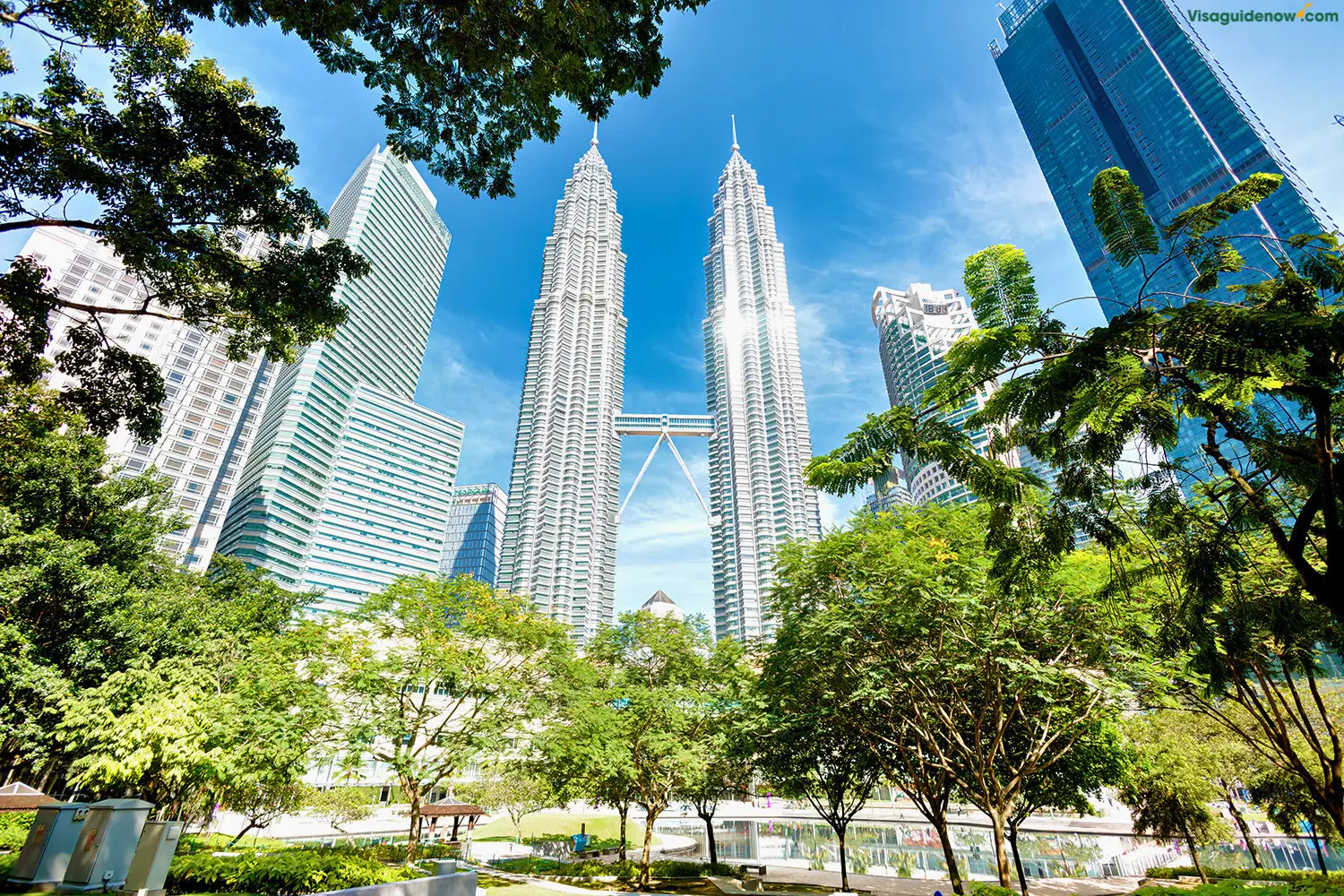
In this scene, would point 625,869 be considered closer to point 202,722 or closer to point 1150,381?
point 202,722

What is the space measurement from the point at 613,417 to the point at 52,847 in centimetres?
15238

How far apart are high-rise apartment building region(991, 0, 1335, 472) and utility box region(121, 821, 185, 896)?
120 metres

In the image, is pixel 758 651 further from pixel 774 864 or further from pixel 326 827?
pixel 326 827

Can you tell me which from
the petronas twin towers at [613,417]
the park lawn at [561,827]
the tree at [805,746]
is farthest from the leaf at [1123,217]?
the petronas twin towers at [613,417]

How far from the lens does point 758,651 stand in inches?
900

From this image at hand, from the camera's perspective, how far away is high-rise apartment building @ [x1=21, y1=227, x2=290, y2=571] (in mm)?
91250

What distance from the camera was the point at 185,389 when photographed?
9569 cm

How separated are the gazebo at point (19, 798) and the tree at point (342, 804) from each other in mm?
19282

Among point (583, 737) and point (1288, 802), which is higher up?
point (583, 737)

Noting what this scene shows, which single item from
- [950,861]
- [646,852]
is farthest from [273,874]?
[950,861]

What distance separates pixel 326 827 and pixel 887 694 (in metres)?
48.9

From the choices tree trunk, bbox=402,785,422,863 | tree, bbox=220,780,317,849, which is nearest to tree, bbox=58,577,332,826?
tree, bbox=220,780,317,849

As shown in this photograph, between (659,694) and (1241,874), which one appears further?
(659,694)

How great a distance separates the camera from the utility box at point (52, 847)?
13.3m
